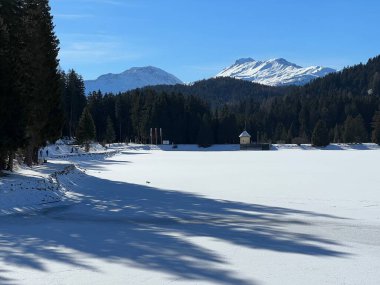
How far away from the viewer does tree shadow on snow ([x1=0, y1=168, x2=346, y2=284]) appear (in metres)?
8.35

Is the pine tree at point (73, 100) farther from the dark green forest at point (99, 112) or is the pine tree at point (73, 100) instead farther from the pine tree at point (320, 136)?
the pine tree at point (320, 136)

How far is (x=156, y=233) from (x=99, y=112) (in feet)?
432

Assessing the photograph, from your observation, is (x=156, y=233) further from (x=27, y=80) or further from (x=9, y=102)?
(x=27, y=80)

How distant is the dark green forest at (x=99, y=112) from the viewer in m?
23.8

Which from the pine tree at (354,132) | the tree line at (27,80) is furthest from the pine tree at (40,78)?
the pine tree at (354,132)

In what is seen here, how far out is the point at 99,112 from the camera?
140 m

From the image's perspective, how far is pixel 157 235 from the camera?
10.9 metres

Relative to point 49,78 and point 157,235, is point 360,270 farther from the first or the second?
point 49,78

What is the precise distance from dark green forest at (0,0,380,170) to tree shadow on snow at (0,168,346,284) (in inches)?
368

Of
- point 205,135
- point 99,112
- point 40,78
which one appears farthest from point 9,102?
point 99,112

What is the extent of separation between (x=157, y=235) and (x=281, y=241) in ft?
9.47

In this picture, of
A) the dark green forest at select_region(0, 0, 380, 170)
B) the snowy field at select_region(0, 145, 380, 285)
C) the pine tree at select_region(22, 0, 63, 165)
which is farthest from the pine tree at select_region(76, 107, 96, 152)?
the snowy field at select_region(0, 145, 380, 285)

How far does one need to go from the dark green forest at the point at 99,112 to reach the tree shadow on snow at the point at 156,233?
9.34 meters

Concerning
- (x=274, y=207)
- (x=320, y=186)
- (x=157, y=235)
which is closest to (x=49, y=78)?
(x=320, y=186)
